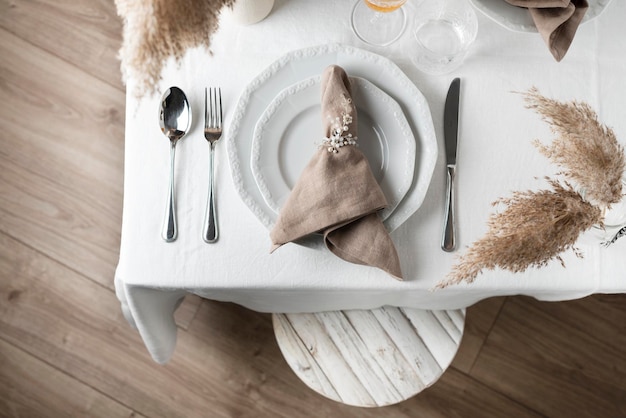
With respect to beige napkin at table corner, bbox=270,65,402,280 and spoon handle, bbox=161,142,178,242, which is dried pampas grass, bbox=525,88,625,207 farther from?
spoon handle, bbox=161,142,178,242

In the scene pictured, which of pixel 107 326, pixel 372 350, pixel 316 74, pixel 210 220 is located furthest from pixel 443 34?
pixel 107 326

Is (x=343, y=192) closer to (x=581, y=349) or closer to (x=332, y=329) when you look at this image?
(x=332, y=329)

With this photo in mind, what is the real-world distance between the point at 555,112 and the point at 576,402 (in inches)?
38.5

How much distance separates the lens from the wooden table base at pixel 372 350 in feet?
3.09

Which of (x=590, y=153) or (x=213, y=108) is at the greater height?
(x=590, y=153)

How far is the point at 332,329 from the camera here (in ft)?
3.14

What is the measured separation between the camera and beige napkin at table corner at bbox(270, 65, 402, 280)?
2.17ft

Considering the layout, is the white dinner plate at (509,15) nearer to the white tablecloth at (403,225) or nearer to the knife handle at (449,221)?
the white tablecloth at (403,225)

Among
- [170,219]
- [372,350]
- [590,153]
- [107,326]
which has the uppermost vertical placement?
[590,153]

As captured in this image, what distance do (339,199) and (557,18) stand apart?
35 centimetres

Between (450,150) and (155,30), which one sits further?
(450,150)

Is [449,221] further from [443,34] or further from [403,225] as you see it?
[443,34]

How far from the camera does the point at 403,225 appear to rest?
74 centimetres

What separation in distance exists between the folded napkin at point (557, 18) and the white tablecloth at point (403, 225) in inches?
2.5
